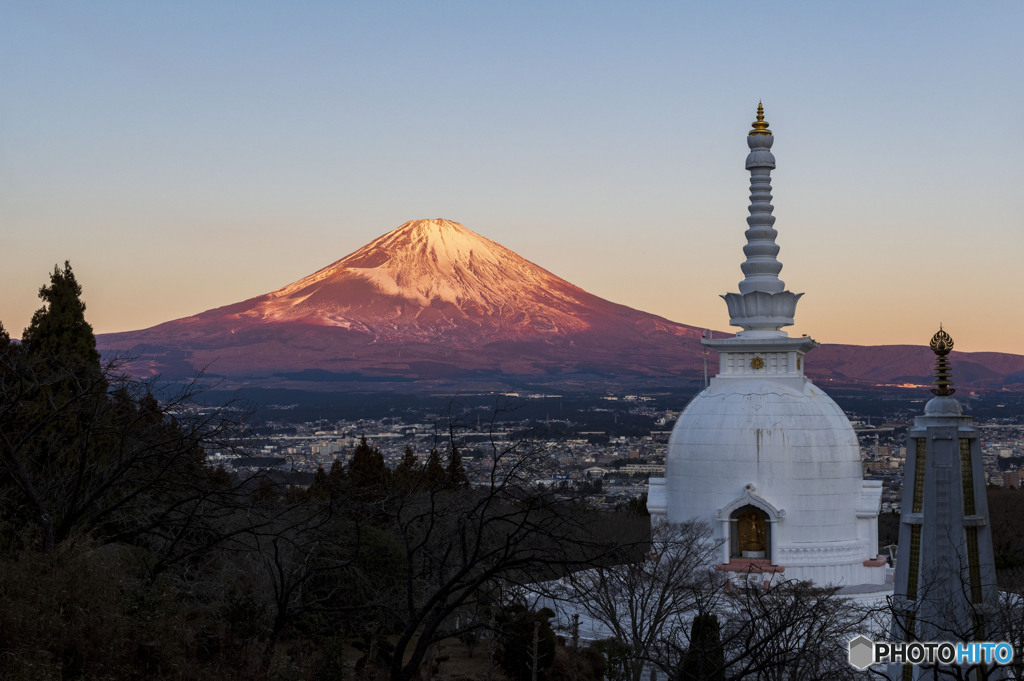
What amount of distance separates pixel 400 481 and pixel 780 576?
1698cm

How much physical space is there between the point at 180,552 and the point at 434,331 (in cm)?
14282

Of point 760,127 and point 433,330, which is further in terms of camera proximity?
point 433,330

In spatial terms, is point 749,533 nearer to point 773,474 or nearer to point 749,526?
point 749,526

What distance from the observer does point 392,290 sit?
162m

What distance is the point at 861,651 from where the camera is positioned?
2070 cm

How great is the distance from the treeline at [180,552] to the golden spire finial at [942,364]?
540 centimetres

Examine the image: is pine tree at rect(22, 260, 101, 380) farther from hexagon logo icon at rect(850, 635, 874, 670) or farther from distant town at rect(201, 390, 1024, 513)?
distant town at rect(201, 390, 1024, 513)

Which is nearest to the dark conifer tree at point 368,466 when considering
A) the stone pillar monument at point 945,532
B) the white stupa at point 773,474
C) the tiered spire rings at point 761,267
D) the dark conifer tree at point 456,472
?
the white stupa at point 773,474

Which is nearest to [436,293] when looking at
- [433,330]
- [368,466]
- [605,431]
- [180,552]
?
[433,330]

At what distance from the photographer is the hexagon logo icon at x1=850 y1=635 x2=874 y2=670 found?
802 inches

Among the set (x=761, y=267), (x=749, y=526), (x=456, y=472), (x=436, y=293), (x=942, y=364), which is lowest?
(x=749, y=526)

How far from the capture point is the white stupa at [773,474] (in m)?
33.5

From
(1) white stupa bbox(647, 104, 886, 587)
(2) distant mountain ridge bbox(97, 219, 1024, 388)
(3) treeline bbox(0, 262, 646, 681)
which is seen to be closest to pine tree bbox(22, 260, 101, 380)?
(3) treeline bbox(0, 262, 646, 681)

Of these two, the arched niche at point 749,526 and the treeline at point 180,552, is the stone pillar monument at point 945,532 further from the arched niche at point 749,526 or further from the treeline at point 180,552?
the arched niche at point 749,526
